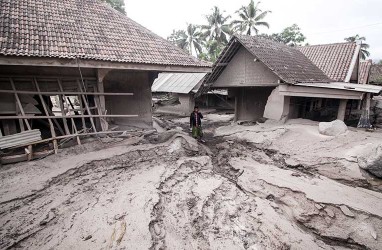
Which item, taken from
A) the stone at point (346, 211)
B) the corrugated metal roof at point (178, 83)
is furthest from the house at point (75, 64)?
the corrugated metal roof at point (178, 83)

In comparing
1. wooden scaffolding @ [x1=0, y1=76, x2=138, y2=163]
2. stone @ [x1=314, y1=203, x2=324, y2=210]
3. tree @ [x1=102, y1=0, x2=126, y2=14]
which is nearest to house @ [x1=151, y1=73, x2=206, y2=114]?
wooden scaffolding @ [x1=0, y1=76, x2=138, y2=163]

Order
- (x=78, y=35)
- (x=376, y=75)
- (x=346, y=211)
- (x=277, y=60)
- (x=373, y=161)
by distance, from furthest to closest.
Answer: (x=376, y=75), (x=277, y=60), (x=78, y=35), (x=373, y=161), (x=346, y=211)

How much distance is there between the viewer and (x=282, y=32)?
113 ft

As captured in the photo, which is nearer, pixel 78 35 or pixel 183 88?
pixel 78 35

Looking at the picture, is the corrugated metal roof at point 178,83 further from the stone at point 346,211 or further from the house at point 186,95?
the stone at point 346,211

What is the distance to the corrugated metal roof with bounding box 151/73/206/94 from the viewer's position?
1912 cm

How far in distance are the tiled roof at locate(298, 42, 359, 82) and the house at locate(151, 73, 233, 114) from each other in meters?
6.94

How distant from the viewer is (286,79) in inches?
376

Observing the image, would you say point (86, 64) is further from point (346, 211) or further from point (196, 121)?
point (346, 211)

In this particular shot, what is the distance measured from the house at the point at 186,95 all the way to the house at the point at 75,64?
902 centimetres

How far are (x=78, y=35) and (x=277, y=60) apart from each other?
8724mm


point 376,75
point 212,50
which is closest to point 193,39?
point 212,50

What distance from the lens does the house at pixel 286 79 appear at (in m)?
9.59

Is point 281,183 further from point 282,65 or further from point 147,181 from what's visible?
point 282,65
